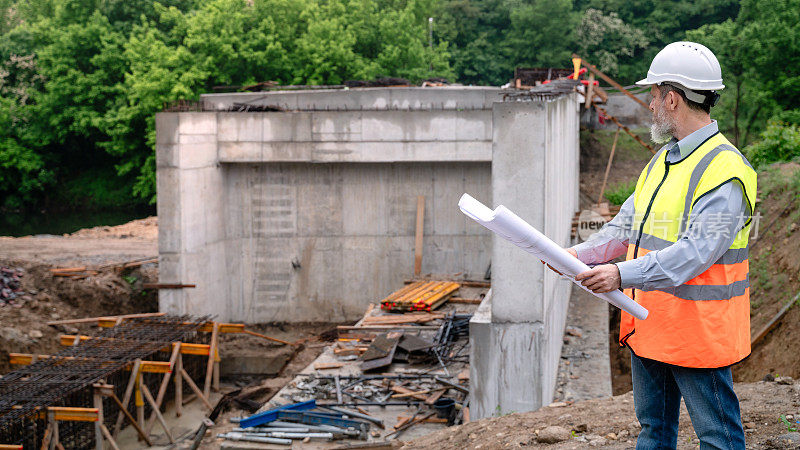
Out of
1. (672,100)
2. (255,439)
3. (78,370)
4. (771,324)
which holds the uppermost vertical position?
(672,100)

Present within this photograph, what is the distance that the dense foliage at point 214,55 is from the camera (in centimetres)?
3253

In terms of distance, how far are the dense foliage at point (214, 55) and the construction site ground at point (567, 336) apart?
742 centimetres

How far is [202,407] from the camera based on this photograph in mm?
14703

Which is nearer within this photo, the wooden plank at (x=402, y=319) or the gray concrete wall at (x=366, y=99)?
the wooden plank at (x=402, y=319)

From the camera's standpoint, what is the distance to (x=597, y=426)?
564 cm

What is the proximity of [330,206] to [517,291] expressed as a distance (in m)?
10.7

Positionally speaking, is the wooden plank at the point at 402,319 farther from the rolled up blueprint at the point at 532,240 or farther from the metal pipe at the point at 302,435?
the rolled up blueprint at the point at 532,240

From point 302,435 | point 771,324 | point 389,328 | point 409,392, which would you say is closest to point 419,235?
point 389,328

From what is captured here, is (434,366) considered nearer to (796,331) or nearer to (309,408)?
(309,408)

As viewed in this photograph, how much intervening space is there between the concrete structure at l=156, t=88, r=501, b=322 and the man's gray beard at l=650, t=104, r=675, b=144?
14.6 meters

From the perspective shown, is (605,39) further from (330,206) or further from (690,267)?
(690,267)

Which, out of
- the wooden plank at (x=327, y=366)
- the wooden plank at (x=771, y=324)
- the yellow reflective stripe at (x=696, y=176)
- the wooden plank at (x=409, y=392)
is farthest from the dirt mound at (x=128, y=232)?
the yellow reflective stripe at (x=696, y=176)

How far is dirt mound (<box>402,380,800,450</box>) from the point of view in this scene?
5.04 m

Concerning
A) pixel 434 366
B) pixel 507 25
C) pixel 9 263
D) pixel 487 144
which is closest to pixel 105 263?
pixel 9 263
